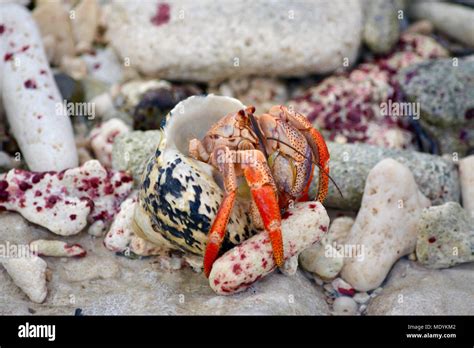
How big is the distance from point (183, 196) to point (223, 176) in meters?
0.28

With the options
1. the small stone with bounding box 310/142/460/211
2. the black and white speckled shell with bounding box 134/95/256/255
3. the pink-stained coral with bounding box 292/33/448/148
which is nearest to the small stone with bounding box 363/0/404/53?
the pink-stained coral with bounding box 292/33/448/148

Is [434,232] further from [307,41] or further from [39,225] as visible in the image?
[39,225]

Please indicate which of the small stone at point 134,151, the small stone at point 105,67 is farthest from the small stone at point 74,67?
the small stone at point 134,151

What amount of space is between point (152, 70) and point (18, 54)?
1.34 meters

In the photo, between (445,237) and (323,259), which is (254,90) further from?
(445,237)

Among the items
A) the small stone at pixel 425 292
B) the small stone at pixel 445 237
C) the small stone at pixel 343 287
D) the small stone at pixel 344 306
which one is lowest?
the small stone at pixel 344 306

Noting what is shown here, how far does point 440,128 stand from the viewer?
587cm

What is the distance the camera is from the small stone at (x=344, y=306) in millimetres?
4426

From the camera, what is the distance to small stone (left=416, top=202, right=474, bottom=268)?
4.50m

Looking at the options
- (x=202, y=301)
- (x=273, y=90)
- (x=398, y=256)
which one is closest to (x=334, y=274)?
(x=398, y=256)

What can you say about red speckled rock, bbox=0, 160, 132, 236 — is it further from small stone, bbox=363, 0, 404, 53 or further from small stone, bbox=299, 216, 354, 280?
small stone, bbox=363, 0, 404, 53

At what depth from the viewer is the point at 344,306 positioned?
443 centimetres

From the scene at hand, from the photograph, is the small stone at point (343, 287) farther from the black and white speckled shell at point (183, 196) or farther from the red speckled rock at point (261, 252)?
the black and white speckled shell at point (183, 196)

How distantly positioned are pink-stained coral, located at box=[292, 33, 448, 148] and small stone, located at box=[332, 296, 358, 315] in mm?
1948
